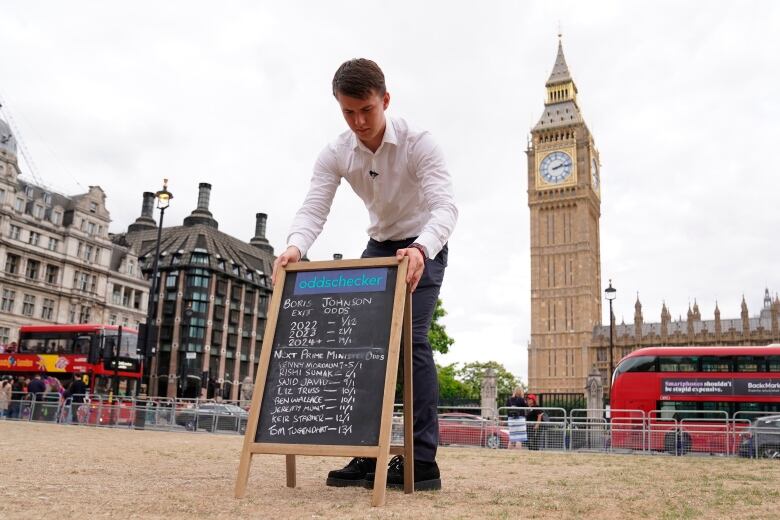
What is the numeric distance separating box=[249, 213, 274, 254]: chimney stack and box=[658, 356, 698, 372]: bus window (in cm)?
6779

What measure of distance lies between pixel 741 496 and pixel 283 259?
2.84 metres

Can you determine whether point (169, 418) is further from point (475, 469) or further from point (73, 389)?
point (475, 469)

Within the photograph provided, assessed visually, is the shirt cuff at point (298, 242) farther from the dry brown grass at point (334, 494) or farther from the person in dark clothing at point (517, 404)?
the person in dark clothing at point (517, 404)

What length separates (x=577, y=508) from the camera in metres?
3.04

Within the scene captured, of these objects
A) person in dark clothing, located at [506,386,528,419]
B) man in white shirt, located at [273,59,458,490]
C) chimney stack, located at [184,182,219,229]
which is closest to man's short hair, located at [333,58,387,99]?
man in white shirt, located at [273,59,458,490]

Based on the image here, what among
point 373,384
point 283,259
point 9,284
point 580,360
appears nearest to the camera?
point 373,384

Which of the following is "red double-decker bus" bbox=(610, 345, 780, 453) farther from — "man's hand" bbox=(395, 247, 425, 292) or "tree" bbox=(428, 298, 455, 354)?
Result: "tree" bbox=(428, 298, 455, 354)

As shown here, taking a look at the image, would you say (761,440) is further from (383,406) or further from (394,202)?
(383,406)

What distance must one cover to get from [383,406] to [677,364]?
1961cm

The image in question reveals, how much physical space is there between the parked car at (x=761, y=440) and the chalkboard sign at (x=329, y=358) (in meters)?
11.8

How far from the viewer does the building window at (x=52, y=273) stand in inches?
1850

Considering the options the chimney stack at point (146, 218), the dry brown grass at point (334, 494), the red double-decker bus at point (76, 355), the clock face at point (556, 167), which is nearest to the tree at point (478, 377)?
the clock face at point (556, 167)

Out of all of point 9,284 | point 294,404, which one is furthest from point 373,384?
point 9,284

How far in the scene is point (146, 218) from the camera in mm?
72562
